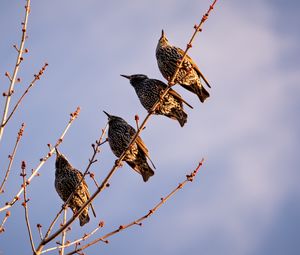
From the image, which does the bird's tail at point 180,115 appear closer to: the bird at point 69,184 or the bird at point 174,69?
the bird at point 174,69

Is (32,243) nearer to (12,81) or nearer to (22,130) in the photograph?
(22,130)

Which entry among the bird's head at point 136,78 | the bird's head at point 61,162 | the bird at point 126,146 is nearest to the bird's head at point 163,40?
the bird's head at point 136,78

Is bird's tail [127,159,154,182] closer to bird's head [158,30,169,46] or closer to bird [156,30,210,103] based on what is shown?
bird [156,30,210,103]

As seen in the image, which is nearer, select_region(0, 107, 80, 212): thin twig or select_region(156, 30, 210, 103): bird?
select_region(0, 107, 80, 212): thin twig

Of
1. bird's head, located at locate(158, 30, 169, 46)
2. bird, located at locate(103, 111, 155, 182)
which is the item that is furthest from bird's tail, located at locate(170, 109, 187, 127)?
bird's head, located at locate(158, 30, 169, 46)

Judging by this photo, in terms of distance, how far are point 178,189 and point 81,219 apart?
4155 millimetres

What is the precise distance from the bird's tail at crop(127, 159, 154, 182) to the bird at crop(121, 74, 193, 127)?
2.83 ft

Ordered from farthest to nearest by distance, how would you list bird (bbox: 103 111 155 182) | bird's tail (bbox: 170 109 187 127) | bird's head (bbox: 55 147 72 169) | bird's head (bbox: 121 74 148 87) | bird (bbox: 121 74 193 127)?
bird's head (bbox: 55 147 72 169)
bird's head (bbox: 121 74 148 87)
bird's tail (bbox: 170 109 187 127)
bird (bbox: 121 74 193 127)
bird (bbox: 103 111 155 182)

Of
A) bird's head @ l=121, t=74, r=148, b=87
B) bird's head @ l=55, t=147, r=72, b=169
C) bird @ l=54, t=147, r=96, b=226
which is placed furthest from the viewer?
bird's head @ l=55, t=147, r=72, b=169

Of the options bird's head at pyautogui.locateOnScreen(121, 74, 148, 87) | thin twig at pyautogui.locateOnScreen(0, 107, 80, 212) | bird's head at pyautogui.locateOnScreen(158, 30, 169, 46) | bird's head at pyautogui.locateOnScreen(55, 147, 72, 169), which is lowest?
thin twig at pyautogui.locateOnScreen(0, 107, 80, 212)

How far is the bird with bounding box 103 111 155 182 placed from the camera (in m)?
7.24

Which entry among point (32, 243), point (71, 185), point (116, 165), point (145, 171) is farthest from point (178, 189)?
point (71, 185)

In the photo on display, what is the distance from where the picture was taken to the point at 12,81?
455 cm

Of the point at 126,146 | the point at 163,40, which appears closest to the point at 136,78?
the point at 163,40
